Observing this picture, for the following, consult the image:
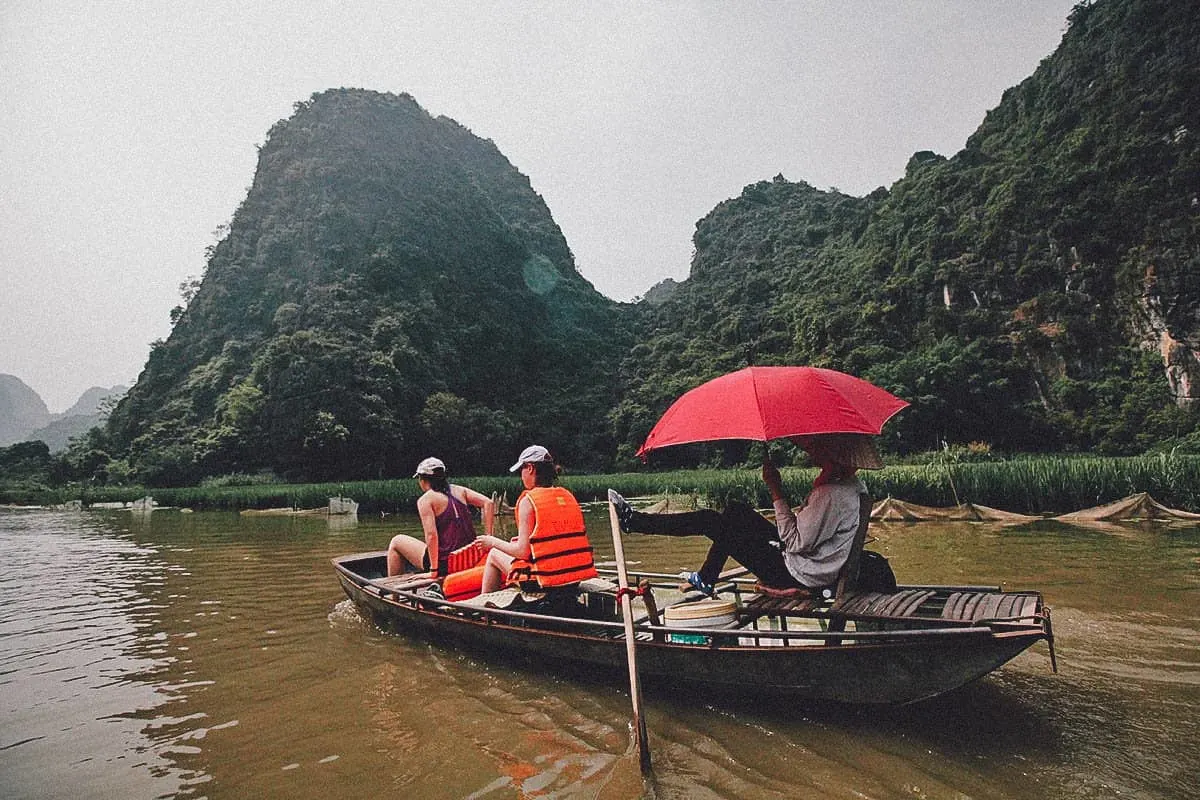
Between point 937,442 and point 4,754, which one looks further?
point 937,442

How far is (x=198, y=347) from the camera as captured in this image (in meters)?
53.8

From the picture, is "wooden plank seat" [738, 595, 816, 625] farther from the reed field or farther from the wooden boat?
the reed field

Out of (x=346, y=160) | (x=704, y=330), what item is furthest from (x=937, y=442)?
(x=346, y=160)

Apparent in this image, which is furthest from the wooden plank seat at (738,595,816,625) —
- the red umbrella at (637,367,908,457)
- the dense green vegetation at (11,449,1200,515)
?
the dense green vegetation at (11,449,1200,515)

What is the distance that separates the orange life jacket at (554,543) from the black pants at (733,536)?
0.66 metres

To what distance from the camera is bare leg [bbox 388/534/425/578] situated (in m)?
7.45

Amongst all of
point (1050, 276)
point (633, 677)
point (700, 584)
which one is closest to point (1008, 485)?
point (700, 584)

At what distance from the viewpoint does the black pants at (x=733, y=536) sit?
490 cm

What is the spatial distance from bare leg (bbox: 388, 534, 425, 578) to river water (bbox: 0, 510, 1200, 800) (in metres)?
0.76

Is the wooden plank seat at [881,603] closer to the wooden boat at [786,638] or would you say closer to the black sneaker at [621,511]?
the wooden boat at [786,638]

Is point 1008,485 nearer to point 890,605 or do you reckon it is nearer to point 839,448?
point 839,448

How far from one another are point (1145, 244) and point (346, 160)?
→ 5533 cm

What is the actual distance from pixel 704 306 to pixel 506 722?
5504cm

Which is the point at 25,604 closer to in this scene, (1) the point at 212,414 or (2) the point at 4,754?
(2) the point at 4,754
